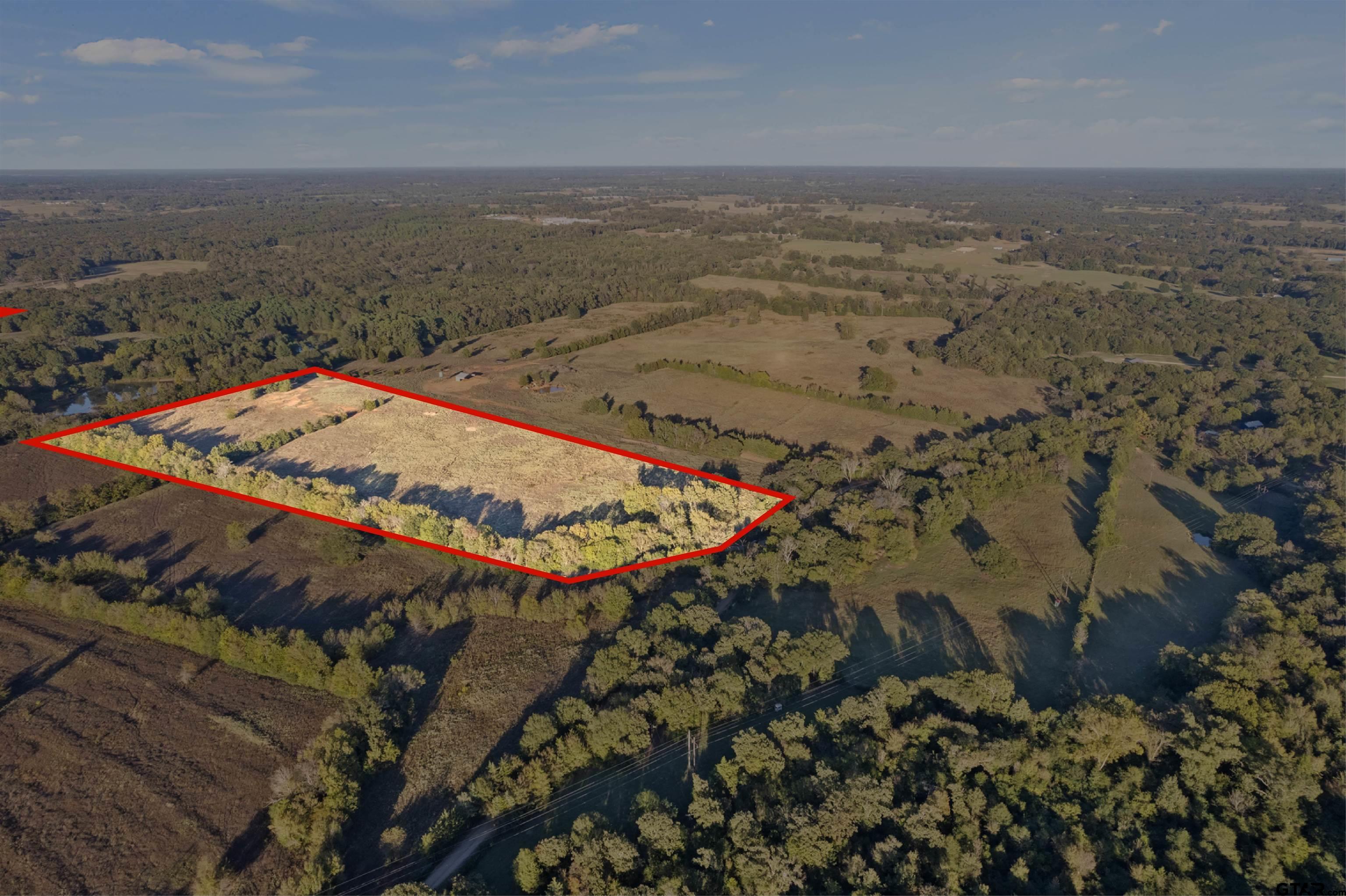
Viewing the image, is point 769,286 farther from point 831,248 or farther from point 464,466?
point 464,466

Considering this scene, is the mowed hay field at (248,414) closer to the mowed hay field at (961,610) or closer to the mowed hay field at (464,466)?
the mowed hay field at (464,466)

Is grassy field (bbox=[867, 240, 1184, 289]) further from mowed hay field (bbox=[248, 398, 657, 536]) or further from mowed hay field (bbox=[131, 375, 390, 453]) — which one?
mowed hay field (bbox=[131, 375, 390, 453])

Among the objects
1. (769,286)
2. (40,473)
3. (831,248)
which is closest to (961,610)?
(40,473)

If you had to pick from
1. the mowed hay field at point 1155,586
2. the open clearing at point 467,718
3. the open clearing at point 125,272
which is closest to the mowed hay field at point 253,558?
the open clearing at point 467,718

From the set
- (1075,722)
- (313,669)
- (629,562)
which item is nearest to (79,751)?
(313,669)

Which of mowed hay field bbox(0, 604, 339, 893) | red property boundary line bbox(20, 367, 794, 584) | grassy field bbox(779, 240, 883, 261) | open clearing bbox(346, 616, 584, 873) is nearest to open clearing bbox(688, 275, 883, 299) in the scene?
grassy field bbox(779, 240, 883, 261)

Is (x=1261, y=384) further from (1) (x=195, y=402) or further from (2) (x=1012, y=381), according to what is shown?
(1) (x=195, y=402)
